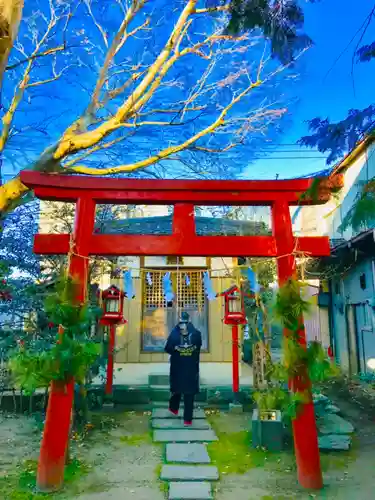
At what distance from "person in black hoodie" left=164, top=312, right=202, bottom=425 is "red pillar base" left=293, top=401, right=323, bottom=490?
2.63m

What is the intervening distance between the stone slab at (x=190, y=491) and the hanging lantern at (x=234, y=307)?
420 cm

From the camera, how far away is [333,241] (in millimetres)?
12719

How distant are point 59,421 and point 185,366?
291 centimetres

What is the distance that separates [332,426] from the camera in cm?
666

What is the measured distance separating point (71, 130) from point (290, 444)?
23.7ft

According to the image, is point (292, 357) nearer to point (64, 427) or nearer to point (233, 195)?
point (233, 195)

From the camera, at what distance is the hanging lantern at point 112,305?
8.33 metres

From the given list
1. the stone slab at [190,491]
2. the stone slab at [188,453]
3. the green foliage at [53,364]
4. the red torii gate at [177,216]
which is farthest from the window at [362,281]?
the green foliage at [53,364]

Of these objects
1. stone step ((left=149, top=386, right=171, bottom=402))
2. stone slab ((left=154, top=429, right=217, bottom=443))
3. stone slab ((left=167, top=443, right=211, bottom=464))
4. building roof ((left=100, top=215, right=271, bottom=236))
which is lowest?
stone slab ((left=167, top=443, right=211, bottom=464))

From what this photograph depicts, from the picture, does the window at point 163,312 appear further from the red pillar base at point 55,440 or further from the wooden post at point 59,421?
the red pillar base at point 55,440

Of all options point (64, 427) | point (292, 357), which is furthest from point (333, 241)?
point (64, 427)

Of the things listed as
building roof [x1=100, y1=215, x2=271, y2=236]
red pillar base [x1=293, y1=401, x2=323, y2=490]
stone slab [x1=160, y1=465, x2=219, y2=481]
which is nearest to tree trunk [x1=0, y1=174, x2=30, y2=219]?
building roof [x1=100, y1=215, x2=271, y2=236]

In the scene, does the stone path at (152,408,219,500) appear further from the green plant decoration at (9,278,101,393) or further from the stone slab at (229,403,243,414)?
the green plant decoration at (9,278,101,393)

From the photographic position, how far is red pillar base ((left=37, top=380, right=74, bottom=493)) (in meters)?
4.70
